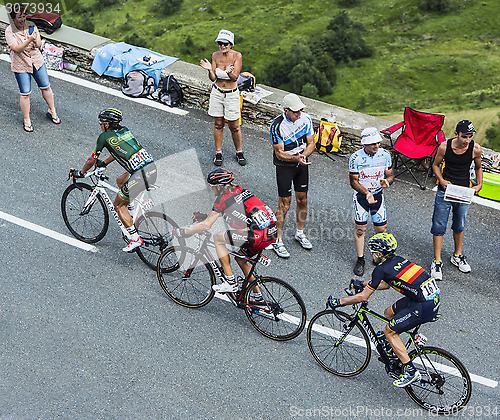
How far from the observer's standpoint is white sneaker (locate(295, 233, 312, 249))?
8977 millimetres

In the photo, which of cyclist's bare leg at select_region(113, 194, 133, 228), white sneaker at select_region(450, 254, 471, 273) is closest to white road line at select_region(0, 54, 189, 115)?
cyclist's bare leg at select_region(113, 194, 133, 228)

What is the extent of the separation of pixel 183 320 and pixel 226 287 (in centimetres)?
82

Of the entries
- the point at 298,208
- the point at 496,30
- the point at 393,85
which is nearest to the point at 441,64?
the point at 393,85

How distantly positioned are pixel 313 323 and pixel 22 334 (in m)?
3.62

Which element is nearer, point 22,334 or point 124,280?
point 22,334

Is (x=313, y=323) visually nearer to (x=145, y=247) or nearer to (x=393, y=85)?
(x=145, y=247)

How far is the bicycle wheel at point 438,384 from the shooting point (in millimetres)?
6496

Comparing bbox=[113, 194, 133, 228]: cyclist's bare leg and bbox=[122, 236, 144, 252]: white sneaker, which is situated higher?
bbox=[113, 194, 133, 228]: cyclist's bare leg

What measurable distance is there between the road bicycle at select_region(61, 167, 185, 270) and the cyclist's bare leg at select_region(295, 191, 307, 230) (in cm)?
194

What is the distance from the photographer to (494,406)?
6.75 meters

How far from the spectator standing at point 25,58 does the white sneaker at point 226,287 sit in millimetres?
5722

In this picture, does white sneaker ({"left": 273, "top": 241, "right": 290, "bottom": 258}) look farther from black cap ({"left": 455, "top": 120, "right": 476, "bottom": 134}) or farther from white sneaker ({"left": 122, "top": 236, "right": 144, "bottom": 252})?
black cap ({"left": 455, "top": 120, "right": 476, "bottom": 134})

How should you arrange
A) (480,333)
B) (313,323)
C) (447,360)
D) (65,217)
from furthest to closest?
(65,217), (480,333), (313,323), (447,360)

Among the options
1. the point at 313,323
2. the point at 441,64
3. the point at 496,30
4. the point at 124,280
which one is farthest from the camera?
the point at 496,30
